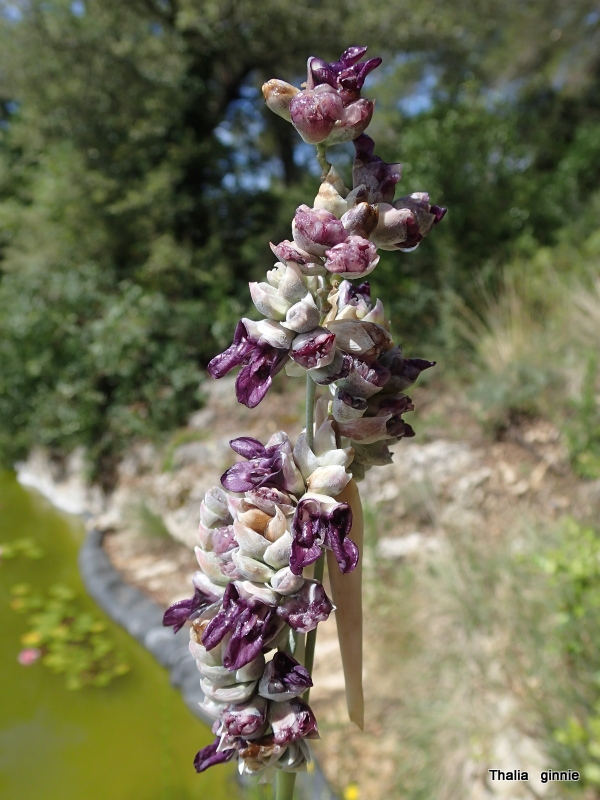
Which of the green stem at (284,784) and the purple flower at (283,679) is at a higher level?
the purple flower at (283,679)

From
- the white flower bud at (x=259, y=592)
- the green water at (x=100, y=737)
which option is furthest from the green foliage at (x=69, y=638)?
the white flower bud at (x=259, y=592)

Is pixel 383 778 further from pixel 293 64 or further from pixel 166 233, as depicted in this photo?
pixel 293 64

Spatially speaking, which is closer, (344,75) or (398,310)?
(344,75)

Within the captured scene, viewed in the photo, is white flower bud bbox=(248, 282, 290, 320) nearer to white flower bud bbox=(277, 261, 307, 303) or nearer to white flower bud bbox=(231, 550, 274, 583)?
white flower bud bbox=(277, 261, 307, 303)

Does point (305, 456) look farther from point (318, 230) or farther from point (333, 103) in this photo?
point (333, 103)

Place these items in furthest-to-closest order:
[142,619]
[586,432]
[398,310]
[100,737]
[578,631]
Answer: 1. [398,310]
2. [142,619]
3. [586,432]
4. [100,737]
5. [578,631]

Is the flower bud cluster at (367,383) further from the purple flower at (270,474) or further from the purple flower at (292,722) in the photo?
the purple flower at (292,722)

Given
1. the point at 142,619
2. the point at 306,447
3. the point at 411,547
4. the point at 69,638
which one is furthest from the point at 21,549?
the point at 306,447
